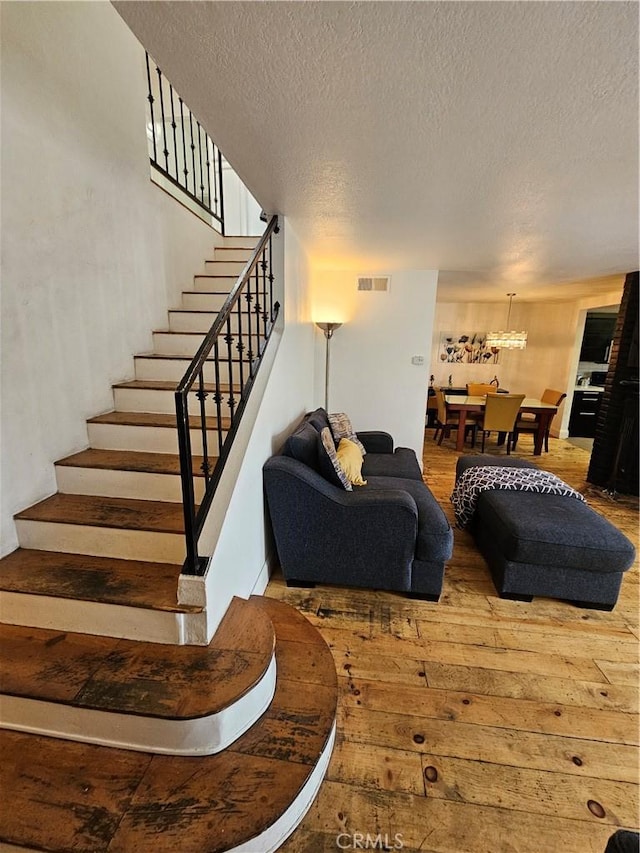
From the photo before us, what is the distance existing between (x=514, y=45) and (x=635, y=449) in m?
4.23

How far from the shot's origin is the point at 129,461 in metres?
2.04

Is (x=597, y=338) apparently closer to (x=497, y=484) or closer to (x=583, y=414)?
(x=583, y=414)

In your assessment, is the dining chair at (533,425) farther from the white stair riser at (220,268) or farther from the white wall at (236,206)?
the white wall at (236,206)

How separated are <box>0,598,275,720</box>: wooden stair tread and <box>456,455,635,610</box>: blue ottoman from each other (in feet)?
5.21

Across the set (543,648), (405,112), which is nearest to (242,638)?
(543,648)

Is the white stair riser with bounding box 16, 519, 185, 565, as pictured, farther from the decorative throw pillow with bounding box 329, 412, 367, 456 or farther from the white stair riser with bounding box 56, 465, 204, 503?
the decorative throw pillow with bounding box 329, 412, 367, 456

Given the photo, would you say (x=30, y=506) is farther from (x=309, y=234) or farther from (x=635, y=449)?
(x=635, y=449)

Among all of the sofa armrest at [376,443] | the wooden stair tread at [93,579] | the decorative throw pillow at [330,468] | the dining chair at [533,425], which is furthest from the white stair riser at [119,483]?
the dining chair at [533,425]

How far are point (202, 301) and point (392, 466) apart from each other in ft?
7.26

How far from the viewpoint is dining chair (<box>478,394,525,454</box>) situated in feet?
16.4

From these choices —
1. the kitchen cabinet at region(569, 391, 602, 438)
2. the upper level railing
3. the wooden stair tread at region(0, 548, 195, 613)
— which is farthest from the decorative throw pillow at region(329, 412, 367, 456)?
the kitchen cabinet at region(569, 391, 602, 438)

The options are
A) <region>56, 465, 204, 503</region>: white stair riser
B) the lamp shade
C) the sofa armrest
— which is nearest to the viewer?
<region>56, 465, 204, 503</region>: white stair riser

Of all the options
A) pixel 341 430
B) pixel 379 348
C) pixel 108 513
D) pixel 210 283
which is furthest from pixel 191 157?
pixel 108 513

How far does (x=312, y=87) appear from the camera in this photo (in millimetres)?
1262
